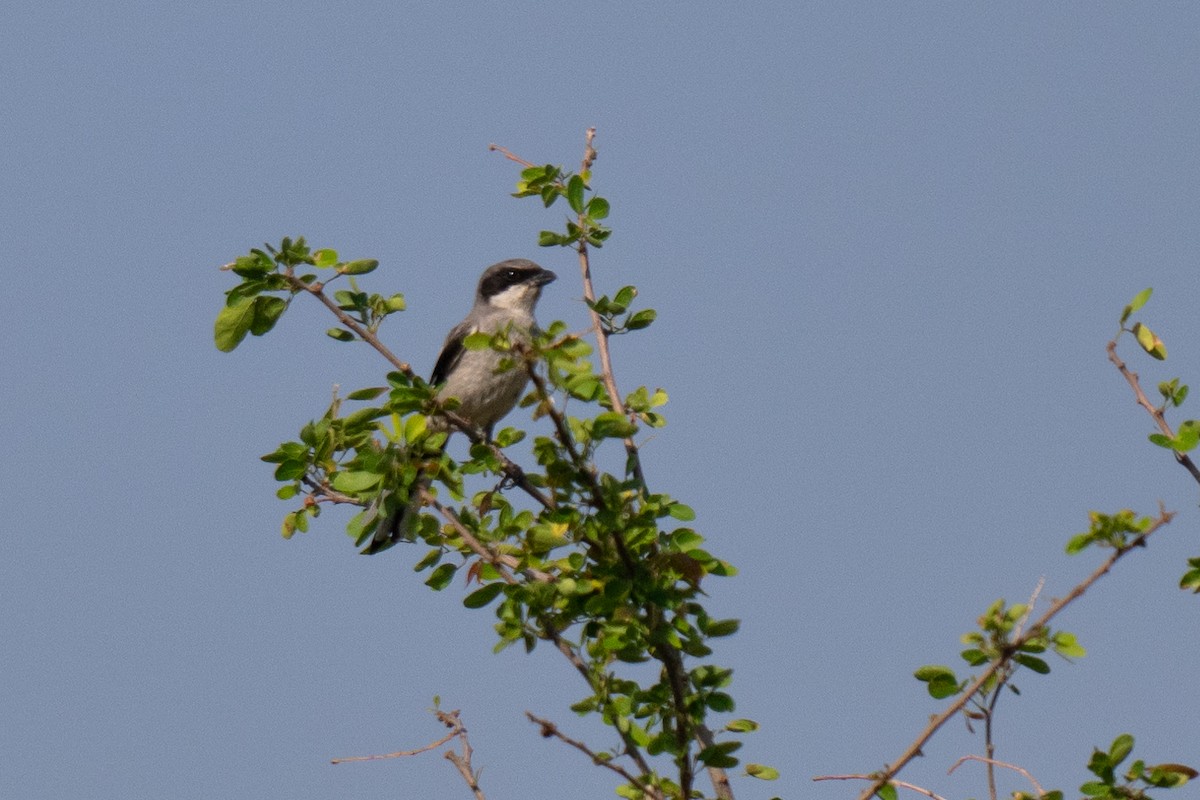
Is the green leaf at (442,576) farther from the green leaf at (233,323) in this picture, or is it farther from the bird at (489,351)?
the bird at (489,351)

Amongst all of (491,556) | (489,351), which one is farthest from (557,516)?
(489,351)

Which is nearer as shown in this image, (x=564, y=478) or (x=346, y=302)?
(x=564, y=478)

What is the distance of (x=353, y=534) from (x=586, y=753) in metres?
→ 1.16

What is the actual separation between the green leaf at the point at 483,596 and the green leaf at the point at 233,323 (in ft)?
3.75

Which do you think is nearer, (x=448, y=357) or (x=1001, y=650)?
(x=1001, y=650)

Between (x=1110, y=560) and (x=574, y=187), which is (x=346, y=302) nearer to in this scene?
(x=574, y=187)

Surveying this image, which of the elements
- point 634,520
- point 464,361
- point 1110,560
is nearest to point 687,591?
Answer: point 634,520

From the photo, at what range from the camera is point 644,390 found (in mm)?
4590

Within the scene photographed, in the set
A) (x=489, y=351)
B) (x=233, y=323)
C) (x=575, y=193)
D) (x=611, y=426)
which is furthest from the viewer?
(x=489, y=351)

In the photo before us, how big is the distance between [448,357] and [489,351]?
0.54m

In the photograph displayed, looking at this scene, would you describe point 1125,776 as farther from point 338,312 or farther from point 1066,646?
point 338,312

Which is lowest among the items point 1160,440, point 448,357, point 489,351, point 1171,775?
point 1171,775

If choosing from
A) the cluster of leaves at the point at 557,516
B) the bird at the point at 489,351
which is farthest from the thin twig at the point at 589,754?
the bird at the point at 489,351

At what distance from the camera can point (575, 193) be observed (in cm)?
493
